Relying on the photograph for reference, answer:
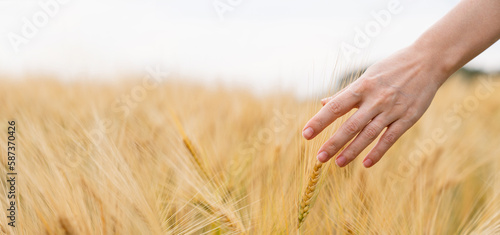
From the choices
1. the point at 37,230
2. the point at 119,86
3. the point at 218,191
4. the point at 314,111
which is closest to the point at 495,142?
the point at 314,111

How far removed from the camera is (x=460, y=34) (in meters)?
0.81

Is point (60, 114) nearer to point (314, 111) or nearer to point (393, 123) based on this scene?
point (314, 111)

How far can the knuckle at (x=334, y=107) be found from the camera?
801 mm

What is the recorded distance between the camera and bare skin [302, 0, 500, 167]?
0.81 m

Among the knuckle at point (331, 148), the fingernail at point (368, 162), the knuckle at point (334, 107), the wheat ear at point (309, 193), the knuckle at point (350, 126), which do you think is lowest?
the fingernail at point (368, 162)

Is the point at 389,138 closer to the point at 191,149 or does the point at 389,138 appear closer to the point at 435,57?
the point at 435,57

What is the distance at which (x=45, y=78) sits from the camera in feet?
7.61

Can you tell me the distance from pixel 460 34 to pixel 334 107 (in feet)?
1.01
